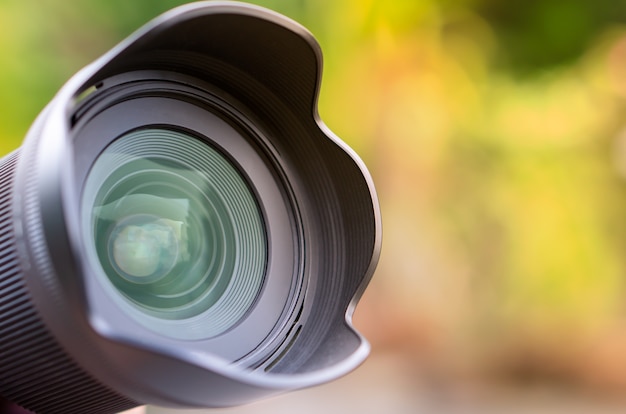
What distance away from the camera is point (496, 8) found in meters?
1.15

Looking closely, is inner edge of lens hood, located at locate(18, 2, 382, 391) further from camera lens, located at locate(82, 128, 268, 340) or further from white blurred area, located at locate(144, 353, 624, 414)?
white blurred area, located at locate(144, 353, 624, 414)

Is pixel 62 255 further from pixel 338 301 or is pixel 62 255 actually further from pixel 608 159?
pixel 608 159

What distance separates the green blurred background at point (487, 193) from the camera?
1.09 meters

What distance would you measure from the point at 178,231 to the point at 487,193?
723 mm

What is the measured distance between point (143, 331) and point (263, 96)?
21 centimetres

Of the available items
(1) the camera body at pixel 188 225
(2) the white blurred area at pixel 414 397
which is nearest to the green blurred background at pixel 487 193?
(2) the white blurred area at pixel 414 397

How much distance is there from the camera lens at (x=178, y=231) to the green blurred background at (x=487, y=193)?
1.98 ft

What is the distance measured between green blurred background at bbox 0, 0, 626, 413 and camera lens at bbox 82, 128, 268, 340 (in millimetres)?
603

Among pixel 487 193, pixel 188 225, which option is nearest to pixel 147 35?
pixel 188 225

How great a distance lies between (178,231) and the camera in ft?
1.65

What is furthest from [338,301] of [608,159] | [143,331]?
[608,159]

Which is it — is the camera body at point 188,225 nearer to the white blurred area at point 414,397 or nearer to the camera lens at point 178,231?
the camera lens at point 178,231

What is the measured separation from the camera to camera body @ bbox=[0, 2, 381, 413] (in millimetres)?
372


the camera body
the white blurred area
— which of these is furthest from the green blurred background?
the camera body
